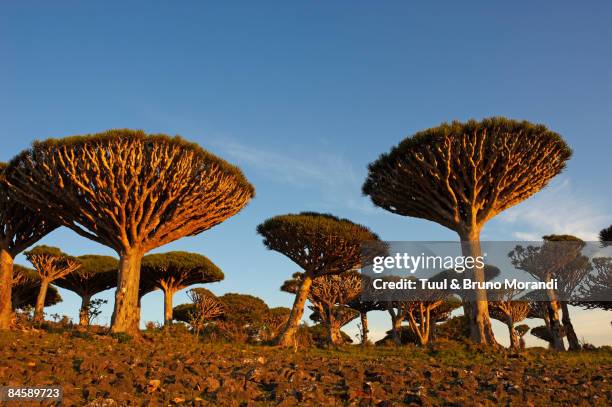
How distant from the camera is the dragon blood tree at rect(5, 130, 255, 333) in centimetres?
1908

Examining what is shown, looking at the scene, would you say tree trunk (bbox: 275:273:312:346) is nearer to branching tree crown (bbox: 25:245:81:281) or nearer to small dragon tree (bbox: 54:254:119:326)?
branching tree crown (bbox: 25:245:81:281)

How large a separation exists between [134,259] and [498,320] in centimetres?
4088

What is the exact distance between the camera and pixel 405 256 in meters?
25.8

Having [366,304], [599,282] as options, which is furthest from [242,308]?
[599,282]

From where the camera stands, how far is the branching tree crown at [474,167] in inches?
767

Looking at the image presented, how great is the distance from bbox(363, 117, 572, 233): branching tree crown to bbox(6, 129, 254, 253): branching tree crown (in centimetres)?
925

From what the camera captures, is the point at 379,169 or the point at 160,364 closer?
the point at 160,364

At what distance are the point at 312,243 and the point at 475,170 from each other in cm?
850

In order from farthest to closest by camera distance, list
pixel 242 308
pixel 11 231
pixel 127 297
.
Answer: pixel 242 308, pixel 11 231, pixel 127 297

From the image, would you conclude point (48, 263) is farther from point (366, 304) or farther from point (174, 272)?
point (366, 304)

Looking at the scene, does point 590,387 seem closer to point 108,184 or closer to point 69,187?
point 108,184

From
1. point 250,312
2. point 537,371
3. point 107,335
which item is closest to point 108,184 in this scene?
point 107,335

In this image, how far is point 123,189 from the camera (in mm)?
18969

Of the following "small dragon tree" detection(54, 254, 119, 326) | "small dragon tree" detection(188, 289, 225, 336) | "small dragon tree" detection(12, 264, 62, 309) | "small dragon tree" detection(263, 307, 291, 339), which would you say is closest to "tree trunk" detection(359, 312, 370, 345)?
"small dragon tree" detection(263, 307, 291, 339)
